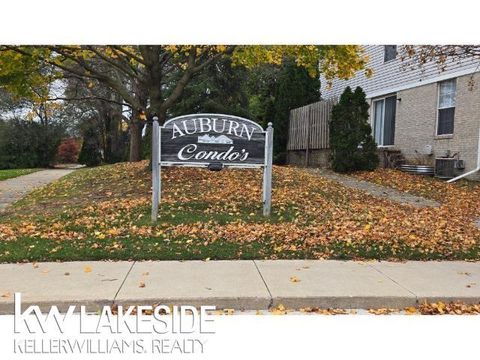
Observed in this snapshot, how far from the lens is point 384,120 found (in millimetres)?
17672

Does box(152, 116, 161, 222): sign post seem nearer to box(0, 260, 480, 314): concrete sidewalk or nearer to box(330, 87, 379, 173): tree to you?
box(0, 260, 480, 314): concrete sidewalk

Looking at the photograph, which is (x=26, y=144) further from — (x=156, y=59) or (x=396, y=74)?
(x=396, y=74)

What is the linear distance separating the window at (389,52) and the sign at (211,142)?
10961mm

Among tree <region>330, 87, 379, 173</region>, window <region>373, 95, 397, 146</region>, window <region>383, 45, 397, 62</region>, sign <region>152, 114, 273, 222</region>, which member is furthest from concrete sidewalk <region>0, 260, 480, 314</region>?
window <region>383, 45, 397, 62</region>

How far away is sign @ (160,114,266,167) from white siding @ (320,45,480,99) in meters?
7.80

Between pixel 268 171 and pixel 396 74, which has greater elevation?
pixel 396 74

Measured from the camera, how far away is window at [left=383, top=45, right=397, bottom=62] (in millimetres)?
16809

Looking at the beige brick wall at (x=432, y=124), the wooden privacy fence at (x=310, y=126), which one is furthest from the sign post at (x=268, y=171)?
the wooden privacy fence at (x=310, y=126)

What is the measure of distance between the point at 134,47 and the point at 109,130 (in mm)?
16508

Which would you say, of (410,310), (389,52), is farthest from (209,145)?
(389,52)

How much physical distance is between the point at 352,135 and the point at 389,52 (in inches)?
196

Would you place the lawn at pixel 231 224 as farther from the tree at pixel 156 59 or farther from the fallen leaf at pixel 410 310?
the tree at pixel 156 59

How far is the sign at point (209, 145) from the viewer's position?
7867 mm

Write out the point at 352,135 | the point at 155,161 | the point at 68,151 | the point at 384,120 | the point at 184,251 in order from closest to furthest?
the point at 184,251 → the point at 155,161 → the point at 352,135 → the point at 384,120 → the point at 68,151
